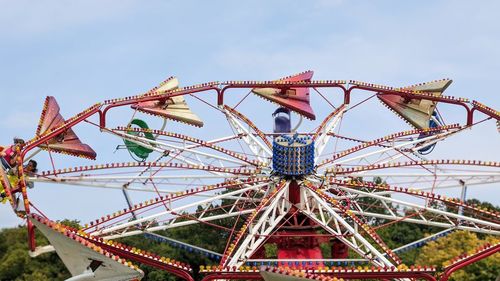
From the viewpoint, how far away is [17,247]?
79.3 meters

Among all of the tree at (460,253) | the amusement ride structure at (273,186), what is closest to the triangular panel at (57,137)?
the amusement ride structure at (273,186)

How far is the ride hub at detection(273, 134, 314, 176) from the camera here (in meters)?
36.4

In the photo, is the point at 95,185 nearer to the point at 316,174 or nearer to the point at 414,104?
the point at 316,174

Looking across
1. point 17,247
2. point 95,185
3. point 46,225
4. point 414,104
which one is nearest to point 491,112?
point 414,104

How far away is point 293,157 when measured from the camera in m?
36.4

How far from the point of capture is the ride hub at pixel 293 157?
36438 millimetres

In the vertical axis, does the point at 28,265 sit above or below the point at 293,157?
below

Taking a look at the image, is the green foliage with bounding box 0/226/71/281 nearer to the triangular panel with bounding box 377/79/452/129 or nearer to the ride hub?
the triangular panel with bounding box 377/79/452/129

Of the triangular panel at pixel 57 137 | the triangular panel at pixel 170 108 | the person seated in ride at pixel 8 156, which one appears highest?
the triangular panel at pixel 170 108

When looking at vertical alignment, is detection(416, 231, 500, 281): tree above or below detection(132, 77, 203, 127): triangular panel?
below

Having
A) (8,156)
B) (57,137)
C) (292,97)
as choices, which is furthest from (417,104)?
(8,156)

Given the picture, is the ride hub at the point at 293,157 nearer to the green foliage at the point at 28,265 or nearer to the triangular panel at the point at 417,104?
the triangular panel at the point at 417,104

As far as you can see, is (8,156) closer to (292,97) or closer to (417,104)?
(292,97)

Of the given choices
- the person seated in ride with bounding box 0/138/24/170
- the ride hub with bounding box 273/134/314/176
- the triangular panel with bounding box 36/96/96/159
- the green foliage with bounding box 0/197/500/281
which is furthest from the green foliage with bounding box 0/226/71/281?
the person seated in ride with bounding box 0/138/24/170
